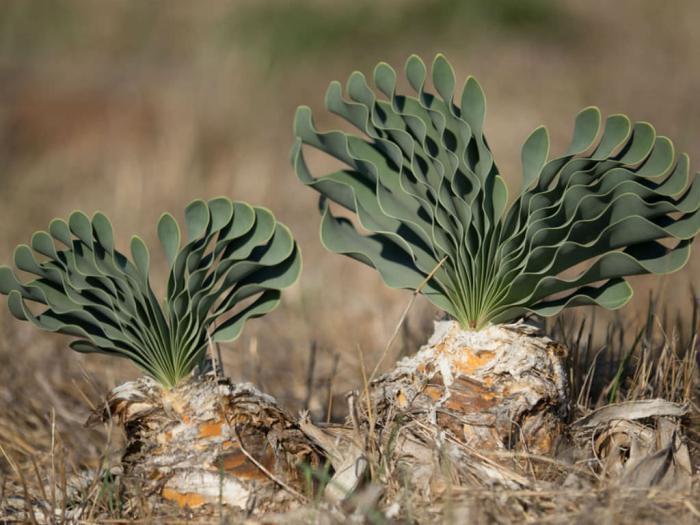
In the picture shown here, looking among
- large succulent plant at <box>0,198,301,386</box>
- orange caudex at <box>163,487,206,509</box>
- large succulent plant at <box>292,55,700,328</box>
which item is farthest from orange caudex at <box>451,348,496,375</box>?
orange caudex at <box>163,487,206,509</box>

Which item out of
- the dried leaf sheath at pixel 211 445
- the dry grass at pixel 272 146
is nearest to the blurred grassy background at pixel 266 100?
the dry grass at pixel 272 146

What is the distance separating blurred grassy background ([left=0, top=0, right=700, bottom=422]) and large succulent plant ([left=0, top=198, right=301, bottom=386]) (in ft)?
2.28

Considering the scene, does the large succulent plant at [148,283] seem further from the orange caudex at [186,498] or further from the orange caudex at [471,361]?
the orange caudex at [471,361]

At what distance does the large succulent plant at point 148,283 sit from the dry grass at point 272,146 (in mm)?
220

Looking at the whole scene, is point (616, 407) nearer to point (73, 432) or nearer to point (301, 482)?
point (301, 482)

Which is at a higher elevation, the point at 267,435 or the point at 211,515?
the point at 267,435

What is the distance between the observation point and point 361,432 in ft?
4.50

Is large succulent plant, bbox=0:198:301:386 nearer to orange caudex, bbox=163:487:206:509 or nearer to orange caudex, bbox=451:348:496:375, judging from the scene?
orange caudex, bbox=163:487:206:509

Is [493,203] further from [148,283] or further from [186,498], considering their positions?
[186,498]

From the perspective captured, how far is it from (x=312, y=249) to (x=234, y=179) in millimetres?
876

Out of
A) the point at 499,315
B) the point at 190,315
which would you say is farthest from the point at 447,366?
the point at 190,315

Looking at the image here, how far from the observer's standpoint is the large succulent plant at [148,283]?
4.29ft

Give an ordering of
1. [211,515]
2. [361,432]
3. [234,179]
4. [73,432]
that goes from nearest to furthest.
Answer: [211,515] → [361,432] → [73,432] → [234,179]

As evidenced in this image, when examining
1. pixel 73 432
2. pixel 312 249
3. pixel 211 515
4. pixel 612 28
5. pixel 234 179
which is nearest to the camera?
pixel 211 515
